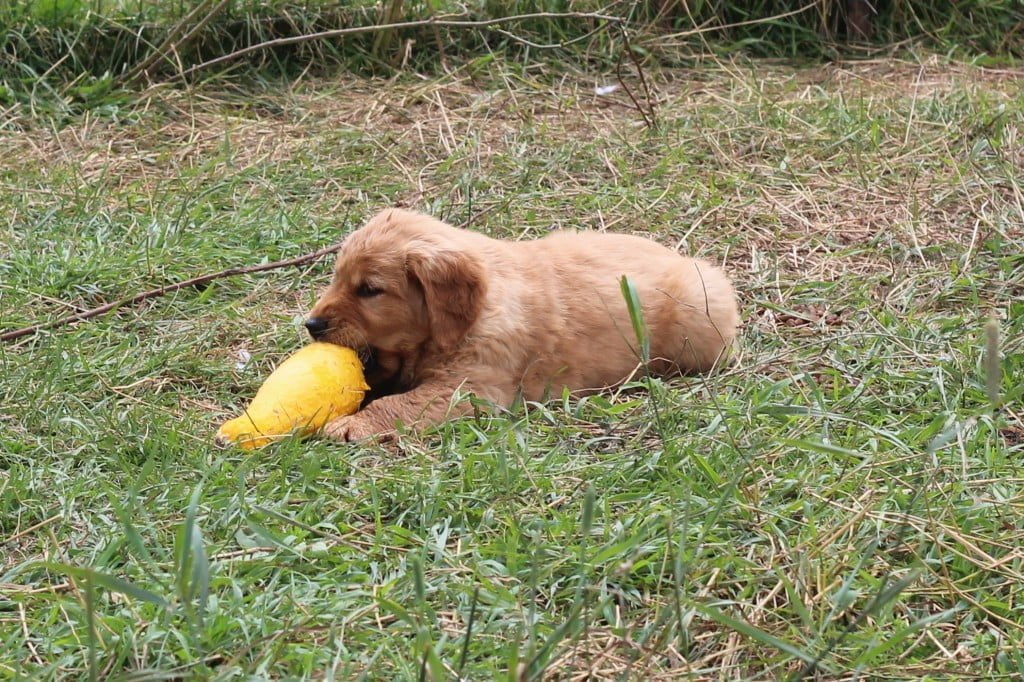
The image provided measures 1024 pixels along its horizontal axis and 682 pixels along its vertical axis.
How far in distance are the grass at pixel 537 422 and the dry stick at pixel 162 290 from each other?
0.16 ft

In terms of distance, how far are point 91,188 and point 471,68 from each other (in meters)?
2.72

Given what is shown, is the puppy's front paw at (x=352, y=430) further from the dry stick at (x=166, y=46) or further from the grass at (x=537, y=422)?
the dry stick at (x=166, y=46)

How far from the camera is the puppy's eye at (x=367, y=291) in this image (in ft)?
14.5

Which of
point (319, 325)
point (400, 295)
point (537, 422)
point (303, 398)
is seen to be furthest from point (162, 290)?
point (537, 422)

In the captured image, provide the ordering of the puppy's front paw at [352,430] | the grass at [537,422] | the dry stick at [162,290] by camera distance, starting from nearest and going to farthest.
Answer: the grass at [537,422] → the puppy's front paw at [352,430] → the dry stick at [162,290]

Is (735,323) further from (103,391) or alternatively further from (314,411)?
(103,391)

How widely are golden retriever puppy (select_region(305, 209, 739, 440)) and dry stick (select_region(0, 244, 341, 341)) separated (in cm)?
102

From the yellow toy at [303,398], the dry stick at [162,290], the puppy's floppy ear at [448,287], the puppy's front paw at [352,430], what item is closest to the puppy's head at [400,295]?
the puppy's floppy ear at [448,287]

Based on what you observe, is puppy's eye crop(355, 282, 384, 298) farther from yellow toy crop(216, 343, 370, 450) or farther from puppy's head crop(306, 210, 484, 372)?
yellow toy crop(216, 343, 370, 450)

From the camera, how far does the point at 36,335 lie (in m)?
4.81

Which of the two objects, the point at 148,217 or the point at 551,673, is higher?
the point at 551,673

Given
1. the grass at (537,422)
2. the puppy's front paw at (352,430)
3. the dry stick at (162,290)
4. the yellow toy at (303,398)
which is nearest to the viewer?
the grass at (537,422)

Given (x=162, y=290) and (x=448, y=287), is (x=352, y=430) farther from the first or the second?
(x=162, y=290)

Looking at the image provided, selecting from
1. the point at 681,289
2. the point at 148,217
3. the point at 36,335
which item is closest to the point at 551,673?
the point at 681,289
